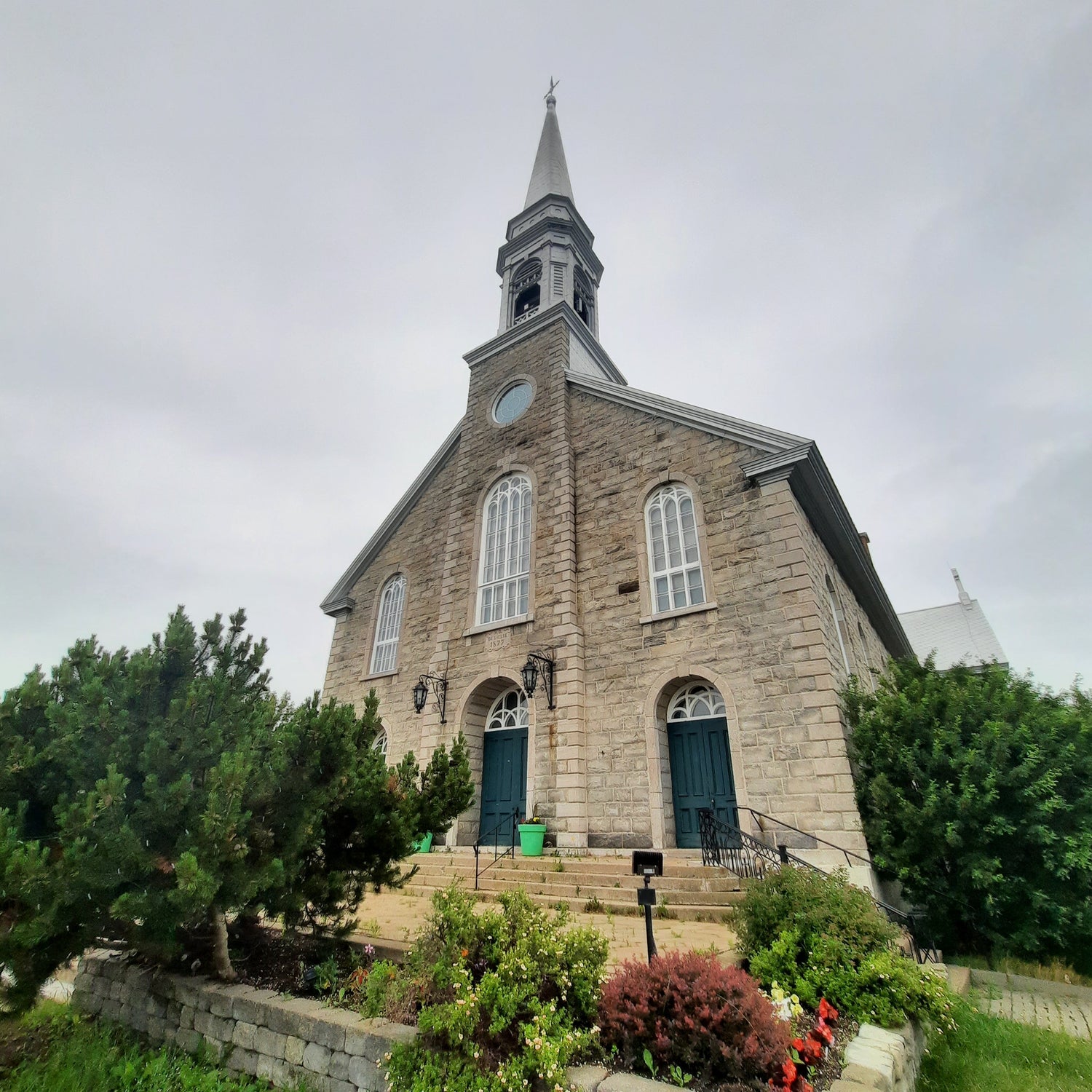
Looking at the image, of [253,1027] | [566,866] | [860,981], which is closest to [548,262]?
[566,866]

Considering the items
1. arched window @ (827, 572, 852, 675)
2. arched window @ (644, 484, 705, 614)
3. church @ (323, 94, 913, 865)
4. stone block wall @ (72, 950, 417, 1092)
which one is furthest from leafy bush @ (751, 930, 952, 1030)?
arched window @ (827, 572, 852, 675)

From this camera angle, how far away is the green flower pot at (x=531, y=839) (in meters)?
9.98

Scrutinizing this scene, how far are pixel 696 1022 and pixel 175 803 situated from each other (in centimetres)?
371

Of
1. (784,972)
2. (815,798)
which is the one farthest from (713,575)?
(784,972)

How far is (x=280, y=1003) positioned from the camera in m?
4.30

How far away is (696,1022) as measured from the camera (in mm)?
3357

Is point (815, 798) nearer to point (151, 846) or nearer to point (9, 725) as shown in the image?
point (151, 846)

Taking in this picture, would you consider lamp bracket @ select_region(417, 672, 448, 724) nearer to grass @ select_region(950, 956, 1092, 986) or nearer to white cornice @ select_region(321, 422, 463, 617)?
white cornice @ select_region(321, 422, 463, 617)

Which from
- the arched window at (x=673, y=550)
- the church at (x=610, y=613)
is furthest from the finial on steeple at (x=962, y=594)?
the arched window at (x=673, y=550)

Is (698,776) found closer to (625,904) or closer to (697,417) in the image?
(625,904)

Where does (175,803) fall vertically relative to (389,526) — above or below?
below

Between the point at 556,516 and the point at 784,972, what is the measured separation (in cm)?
944

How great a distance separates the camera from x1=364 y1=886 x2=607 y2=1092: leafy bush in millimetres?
3217

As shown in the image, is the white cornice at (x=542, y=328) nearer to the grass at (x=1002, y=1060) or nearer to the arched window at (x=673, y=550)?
the arched window at (x=673, y=550)
